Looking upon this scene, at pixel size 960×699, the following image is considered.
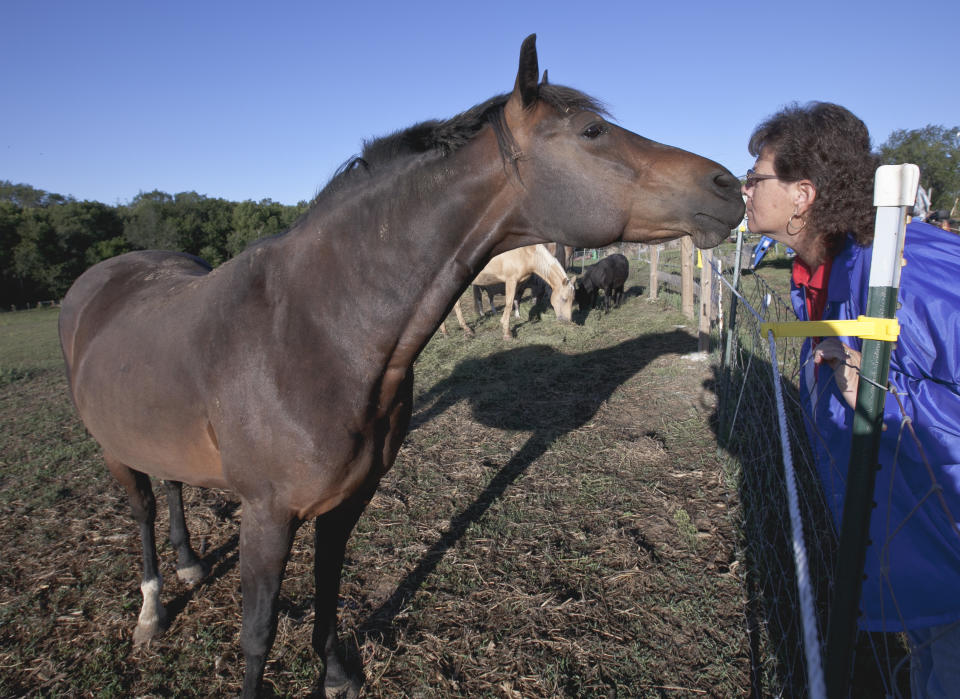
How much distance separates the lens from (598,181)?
1659 millimetres

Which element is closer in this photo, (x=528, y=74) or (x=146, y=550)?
(x=528, y=74)

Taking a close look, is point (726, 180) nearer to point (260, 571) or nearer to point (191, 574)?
point (260, 571)

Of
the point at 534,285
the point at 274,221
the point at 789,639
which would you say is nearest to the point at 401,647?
the point at 789,639

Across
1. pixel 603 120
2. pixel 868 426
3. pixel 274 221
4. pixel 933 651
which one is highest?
pixel 274 221

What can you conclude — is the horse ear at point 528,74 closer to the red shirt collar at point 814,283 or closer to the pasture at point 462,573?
the red shirt collar at point 814,283

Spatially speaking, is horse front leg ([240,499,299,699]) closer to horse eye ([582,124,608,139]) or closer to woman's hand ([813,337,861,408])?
horse eye ([582,124,608,139])

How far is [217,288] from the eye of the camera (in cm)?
206

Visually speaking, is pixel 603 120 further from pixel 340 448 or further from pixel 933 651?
pixel 933 651

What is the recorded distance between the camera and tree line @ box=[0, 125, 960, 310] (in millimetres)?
27641

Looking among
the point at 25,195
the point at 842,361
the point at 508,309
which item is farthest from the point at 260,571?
the point at 25,195

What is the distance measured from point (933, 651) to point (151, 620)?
11.4 feet

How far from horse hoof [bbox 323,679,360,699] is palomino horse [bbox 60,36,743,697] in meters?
0.43

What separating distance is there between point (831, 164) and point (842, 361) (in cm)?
70

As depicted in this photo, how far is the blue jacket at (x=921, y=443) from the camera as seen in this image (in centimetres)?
Answer: 138
